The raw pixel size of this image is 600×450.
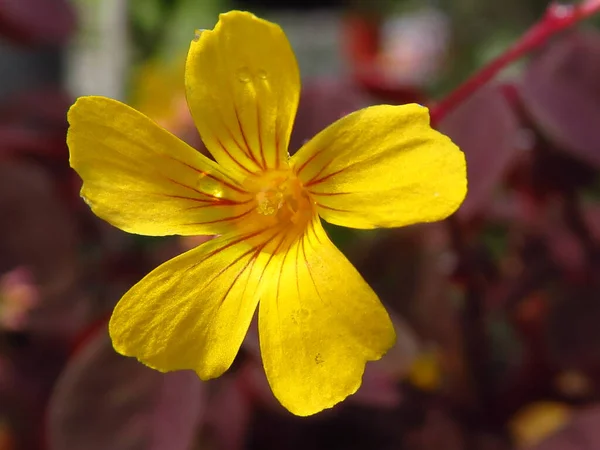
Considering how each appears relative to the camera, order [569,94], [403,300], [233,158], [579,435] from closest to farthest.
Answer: [233,158] → [579,435] → [569,94] → [403,300]

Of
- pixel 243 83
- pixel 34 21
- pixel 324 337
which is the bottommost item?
pixel 34 21

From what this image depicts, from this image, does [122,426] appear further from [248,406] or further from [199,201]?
[199,201]

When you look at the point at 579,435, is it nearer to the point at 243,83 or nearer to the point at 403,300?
the point at 403,300

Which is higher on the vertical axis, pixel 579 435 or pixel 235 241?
pixel 235 241

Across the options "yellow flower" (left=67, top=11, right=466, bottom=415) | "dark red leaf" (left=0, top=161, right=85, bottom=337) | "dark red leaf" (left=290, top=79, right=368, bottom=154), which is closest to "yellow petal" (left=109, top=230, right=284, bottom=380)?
"yellow flower" (left=67, top=11, right=466, bottom=415)

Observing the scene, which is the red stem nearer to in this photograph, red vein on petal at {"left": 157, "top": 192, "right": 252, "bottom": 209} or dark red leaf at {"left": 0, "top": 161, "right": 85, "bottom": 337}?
red vein on petal at {"left": 157, "top": 192, "right": 252, "bottom": 209}

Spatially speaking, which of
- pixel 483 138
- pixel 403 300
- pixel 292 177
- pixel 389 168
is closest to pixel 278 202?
pixel 292 177

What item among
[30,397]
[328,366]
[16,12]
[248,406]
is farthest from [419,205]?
[16,12]
